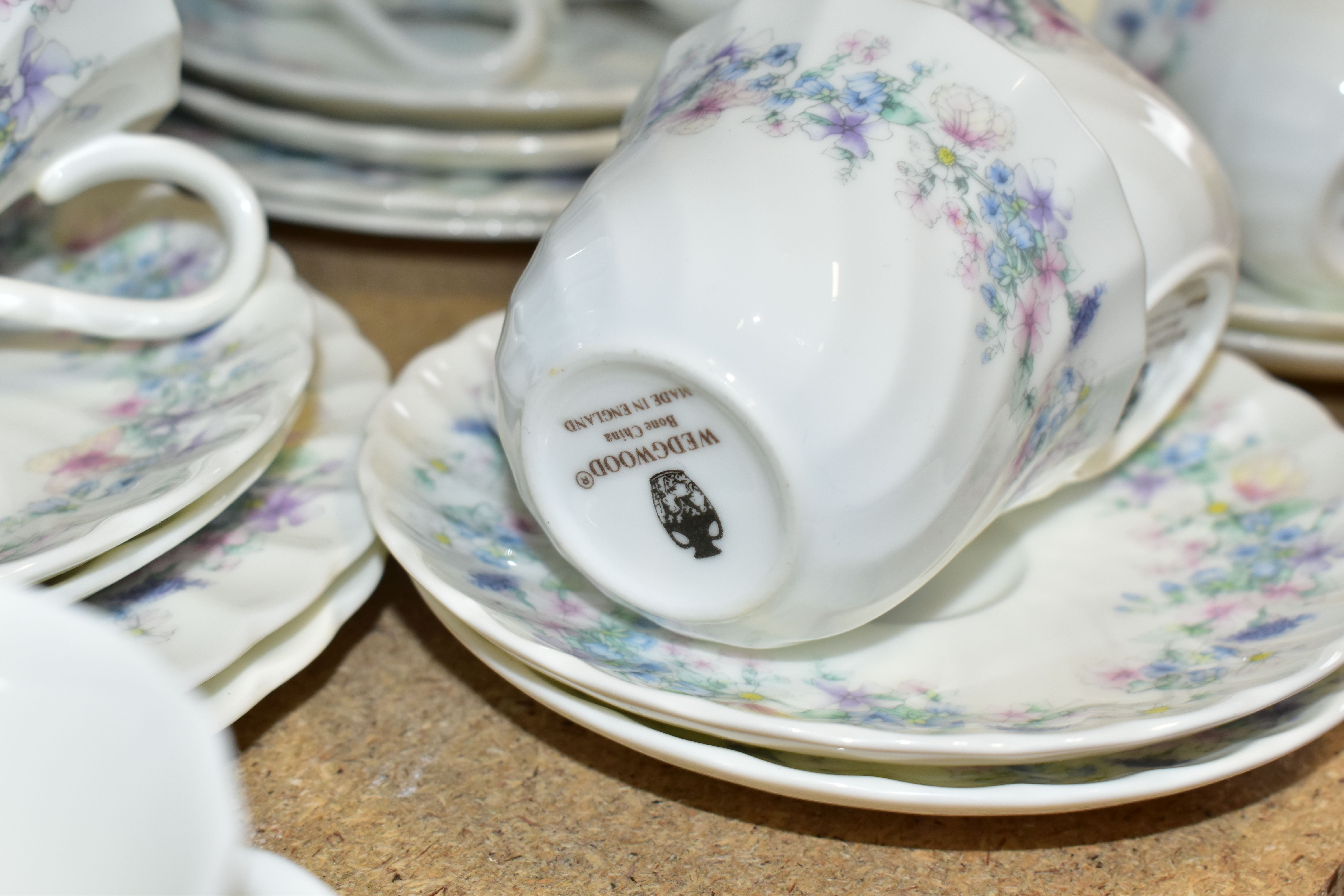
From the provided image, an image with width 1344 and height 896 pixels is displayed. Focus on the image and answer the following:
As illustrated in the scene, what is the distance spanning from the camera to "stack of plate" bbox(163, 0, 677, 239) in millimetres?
668

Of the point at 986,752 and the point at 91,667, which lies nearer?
the point at 91,667

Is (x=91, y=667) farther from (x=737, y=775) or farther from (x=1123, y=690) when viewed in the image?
(x=1123, y=690)

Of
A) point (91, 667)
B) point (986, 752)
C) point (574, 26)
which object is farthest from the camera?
point (574, 26)

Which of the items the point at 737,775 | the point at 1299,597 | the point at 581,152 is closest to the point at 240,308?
the point at 581,152

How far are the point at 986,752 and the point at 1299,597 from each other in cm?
18

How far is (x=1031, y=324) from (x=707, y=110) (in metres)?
0.13

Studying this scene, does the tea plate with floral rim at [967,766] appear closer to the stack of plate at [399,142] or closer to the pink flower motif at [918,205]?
the pink flower motif at [918,205]

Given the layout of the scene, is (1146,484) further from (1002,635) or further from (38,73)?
(38,73)

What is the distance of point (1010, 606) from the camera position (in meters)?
0.48

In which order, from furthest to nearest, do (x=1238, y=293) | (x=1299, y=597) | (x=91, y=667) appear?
(x=1238, y=293), (x=1299, y=597), (x=91, y=667)

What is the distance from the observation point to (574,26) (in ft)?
2.80

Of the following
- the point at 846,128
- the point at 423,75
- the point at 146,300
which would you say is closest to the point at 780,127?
the point at 846,128

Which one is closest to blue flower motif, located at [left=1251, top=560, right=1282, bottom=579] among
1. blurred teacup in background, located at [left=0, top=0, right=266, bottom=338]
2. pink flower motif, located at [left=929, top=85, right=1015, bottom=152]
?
pink flower motif, located at [left=929, top=85, right=1015, bottom=152]

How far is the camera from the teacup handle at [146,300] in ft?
1.65
